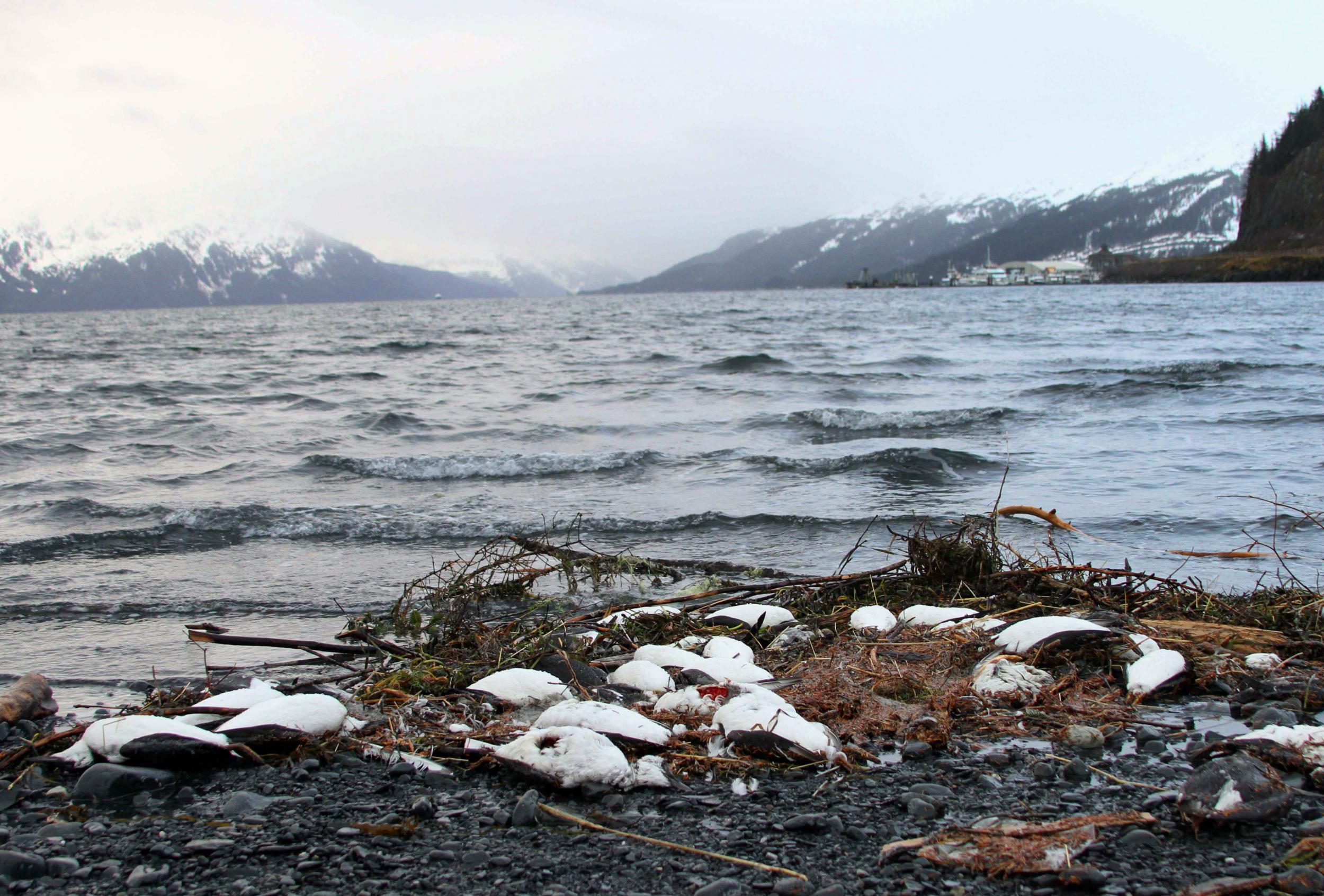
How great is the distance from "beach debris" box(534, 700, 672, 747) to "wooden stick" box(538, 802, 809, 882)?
321mm

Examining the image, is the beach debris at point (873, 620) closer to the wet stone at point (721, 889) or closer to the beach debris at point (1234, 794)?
the beach debris at point (1234, 794)

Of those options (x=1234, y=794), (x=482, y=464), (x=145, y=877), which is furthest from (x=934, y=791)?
(x=482, y=464)

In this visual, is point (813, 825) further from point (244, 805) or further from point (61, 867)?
point (61, 867)

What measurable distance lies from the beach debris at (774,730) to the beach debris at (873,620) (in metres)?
1.24

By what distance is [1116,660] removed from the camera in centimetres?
346

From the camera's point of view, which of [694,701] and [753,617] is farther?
[753,617]

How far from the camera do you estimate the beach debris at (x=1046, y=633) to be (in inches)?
137

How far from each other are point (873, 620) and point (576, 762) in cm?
205

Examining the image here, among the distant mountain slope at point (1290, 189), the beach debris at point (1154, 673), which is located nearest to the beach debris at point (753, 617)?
the beach debris at point (1154, 673)

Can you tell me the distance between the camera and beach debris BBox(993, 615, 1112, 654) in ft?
11.4

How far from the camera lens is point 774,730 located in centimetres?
267

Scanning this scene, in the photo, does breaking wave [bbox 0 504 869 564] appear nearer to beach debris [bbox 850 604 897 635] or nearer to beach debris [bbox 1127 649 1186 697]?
beach debris [bbox 850 604 897 635]

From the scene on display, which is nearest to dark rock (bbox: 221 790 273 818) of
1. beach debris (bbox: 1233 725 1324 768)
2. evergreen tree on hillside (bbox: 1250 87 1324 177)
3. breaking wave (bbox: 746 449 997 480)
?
beach debris (bbox: 1233 725 1324 768)

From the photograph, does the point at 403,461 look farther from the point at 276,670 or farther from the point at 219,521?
the point at 276,670
